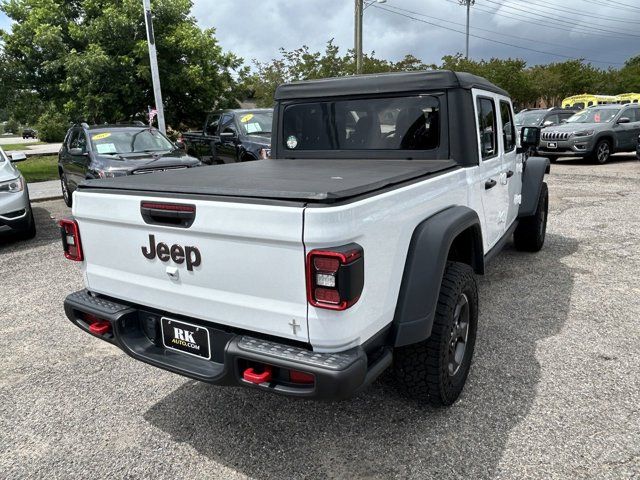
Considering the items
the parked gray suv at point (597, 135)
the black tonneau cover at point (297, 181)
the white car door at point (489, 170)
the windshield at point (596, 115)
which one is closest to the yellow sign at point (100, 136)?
the black tonneau cover at point (297, 181)

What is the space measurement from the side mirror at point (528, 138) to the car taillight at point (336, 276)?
3.62 m

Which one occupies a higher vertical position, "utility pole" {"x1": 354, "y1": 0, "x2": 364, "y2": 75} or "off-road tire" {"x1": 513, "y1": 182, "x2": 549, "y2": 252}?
"utility pole" {"x1": 354, "y1": 0, "x2": 364, "y2": 75}

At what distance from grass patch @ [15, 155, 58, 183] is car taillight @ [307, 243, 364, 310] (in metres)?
14.5

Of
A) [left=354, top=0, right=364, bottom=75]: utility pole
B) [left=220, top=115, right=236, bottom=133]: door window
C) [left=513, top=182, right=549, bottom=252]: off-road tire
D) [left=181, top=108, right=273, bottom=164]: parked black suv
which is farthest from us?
[left=354, top=0, right=364, bottom=75]: utility pole

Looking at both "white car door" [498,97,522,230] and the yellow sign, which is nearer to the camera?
"white car door" [498,97,522,230]

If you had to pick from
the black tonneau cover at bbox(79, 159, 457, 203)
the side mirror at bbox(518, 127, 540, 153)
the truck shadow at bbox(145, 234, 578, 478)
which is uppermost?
the side mirror at bbox(518, 127, 540, 153)

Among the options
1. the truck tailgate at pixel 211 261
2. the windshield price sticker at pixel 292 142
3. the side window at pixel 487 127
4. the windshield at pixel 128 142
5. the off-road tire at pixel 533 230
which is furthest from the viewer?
the windshield at pixel 128 142

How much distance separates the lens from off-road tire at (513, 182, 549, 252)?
224 inches

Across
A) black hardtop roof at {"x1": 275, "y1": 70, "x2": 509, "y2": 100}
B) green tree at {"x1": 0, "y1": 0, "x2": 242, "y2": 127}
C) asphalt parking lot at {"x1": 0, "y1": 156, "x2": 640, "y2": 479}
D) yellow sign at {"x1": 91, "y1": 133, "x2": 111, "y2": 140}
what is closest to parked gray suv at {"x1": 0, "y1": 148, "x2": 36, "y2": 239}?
yellow sign at {"x1": 91, "y1": 133, "x2": 111, "y2": 140}

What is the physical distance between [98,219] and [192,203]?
0.72m

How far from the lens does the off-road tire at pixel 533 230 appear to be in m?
5.69

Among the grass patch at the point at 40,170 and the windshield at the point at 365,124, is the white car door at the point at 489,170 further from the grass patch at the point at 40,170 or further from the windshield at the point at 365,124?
the grass patch at the point at 40,170

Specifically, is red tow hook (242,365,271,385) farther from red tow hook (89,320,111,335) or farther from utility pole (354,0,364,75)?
utility pole (354,0,364,75)

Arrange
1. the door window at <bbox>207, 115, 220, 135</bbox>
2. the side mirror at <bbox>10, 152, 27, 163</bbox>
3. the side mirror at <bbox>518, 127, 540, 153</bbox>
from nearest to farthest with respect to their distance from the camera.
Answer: the side mirror at <bbox>518, 127, 540, 153</bbox> → the side mirror at <bbox>10, 152, 27, 163</bbox> → the door window at <bbox>207, 115, 220, 135</bbox>
